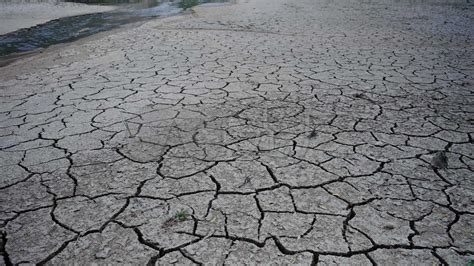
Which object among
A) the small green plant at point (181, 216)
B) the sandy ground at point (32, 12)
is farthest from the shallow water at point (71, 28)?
the small green plant at point (181, 216)

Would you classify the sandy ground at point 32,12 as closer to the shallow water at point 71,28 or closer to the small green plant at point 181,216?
the shallow water at point 71,28

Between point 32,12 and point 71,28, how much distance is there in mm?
3759

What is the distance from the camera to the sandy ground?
8.84m

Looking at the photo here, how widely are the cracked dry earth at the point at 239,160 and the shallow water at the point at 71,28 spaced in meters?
2.12

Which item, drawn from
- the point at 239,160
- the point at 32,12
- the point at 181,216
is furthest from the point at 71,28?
the point at 181,216

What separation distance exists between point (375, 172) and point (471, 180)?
0.57 m

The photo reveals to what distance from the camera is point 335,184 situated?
213 centimetres

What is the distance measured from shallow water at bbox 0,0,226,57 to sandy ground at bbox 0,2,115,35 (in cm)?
44

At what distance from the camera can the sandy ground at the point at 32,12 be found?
29.0 feet

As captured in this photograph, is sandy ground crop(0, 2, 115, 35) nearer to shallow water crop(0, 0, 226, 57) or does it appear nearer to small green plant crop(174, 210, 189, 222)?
shallow water crop(0, 0, 226, 57)

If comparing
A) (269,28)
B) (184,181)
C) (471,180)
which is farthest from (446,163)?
(269,28)

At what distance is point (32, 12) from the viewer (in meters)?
11.0

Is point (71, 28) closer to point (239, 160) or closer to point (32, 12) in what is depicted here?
point (32, 12)

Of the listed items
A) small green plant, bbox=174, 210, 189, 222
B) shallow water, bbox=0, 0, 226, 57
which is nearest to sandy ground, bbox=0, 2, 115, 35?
shallow water, bbox=0, 0, 226, 57
